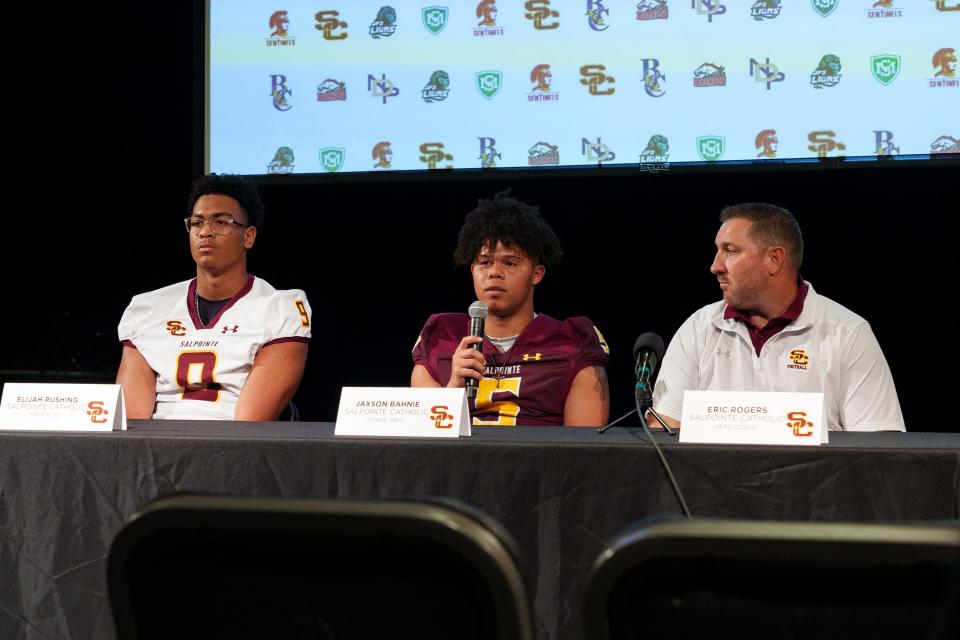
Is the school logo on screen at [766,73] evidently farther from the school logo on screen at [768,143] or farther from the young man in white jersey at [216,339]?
the young man in white jersey at [216,339]

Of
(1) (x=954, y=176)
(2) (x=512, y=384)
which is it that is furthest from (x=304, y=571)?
(1) (x=954, y=176)

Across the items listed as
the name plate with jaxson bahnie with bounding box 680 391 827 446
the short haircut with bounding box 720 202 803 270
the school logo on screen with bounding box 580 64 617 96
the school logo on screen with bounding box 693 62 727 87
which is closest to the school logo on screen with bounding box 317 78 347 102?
the school logo on screen with bounding box 580 64 617 96

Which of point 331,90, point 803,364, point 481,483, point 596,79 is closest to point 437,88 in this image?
point 331,90

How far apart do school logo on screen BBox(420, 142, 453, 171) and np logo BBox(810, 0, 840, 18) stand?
145 centimetres

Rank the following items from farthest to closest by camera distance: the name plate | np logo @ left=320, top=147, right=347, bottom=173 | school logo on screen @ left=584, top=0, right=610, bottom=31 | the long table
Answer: np logo @ left=320, top=147, right=347, bottom=173 → school logo on screen @ left=584, top=0, right=610, bottom=31 → the name plate → the long table

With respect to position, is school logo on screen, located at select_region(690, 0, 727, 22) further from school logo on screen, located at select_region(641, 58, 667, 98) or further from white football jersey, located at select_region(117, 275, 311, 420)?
white football jersey, located at select_region(117, 275, 311, 420)

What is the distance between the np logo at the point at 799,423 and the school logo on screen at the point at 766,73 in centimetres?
229

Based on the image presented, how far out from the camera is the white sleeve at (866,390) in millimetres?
2699

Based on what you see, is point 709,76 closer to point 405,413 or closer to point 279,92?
point 279,92

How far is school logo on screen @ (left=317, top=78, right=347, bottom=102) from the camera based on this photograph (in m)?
4.04

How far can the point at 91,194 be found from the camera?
460 cm

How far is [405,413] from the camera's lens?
1830mm

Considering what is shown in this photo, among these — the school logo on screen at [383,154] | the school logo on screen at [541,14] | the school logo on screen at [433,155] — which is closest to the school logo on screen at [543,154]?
the school logo on screen at [433,155]

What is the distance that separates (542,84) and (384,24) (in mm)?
684
